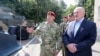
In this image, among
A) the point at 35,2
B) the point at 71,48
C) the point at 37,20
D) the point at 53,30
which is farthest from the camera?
the point at 35,2

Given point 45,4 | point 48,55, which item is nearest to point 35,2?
point 45,4

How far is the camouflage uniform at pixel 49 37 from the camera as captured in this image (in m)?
5.96

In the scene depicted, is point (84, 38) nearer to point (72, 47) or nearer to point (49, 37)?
point (72, 47)

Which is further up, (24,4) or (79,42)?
(79,42)

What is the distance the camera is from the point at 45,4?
1772 inches

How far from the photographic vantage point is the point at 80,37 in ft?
16.6

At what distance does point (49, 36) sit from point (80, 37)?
1.08 metres

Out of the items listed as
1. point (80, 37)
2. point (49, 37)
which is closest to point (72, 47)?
point (80, 37)

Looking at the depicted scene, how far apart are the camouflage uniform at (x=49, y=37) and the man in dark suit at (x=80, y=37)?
0.79 m

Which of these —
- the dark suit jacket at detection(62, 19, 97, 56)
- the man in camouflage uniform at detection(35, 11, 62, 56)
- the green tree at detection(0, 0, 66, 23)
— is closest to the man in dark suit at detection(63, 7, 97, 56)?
the dark suit jacket at detection(62, 19, 97, 56)

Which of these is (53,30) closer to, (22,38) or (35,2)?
(22,38)

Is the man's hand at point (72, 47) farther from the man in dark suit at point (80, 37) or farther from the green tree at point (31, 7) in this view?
the green tree at point (31, 7)

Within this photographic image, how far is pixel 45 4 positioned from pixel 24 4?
3.41 meters

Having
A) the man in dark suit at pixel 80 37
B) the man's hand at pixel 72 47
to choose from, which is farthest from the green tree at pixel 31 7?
the man's hand at pixel 72 47
